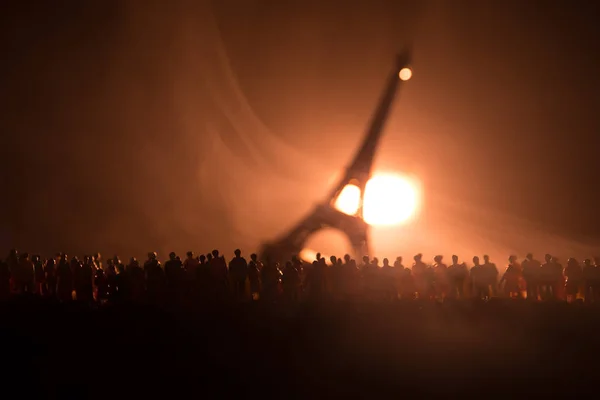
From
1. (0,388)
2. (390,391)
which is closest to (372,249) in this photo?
(390,391)

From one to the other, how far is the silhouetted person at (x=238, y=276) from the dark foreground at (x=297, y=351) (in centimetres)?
64

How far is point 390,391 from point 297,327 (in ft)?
9.14

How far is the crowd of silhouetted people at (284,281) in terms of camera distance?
1895 cm

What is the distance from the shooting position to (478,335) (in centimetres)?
1889

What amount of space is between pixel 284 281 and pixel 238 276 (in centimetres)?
129

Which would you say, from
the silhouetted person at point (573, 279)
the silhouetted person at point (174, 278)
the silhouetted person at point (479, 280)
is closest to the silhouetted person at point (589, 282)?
the silhouetted person at point (573, 279)

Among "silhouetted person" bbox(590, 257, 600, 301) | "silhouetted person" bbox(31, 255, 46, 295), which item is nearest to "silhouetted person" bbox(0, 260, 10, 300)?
"silhouetted person" bbox(31, 255, 46, 295)

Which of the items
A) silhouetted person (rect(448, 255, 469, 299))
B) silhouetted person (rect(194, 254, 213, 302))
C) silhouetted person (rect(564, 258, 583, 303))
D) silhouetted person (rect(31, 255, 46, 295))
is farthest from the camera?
silhouetted person (rect(31, 255, 46, 295))

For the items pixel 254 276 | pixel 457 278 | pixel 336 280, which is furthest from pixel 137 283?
pixel 457 278

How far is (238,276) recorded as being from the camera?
18922 millimetres

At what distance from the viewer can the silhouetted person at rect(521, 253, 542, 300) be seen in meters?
19.7

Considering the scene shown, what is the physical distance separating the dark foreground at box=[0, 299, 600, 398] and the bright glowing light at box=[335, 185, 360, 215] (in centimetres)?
1851

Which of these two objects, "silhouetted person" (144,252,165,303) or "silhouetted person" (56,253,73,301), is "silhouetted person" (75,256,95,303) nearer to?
"silhouetted person" (56,253,73,301)

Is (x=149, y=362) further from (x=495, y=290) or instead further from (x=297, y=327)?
(x=495, y=290)
